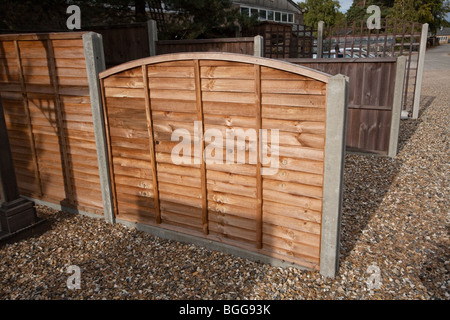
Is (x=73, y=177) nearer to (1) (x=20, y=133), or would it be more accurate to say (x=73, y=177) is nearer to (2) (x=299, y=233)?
(1) (x=20, y=133)

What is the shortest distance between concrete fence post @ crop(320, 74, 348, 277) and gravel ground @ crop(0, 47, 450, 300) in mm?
311

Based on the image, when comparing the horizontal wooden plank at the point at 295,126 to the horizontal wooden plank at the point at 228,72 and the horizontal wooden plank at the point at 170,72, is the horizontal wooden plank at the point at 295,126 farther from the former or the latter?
the horizontal wooden plank at the point at 170,72

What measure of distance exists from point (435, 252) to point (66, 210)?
17.9 ft

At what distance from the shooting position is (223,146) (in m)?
4.27

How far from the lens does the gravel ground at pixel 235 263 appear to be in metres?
3.88

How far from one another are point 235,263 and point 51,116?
3.61 metres

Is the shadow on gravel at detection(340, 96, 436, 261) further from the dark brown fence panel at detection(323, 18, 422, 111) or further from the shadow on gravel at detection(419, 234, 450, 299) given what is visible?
the dark brown fence panel at detection(323, 18, 422, 111)

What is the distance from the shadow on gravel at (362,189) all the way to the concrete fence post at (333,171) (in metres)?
0.59

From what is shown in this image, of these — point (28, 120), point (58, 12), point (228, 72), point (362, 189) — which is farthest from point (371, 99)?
point (58, 12)

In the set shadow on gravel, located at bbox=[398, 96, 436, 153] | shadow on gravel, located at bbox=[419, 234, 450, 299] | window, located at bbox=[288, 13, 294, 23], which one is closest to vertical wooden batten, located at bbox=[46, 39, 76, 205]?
shadow on gravel, located at bbox=[419, 234, 450, 299]

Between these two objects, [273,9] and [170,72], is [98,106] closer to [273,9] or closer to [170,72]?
[170,72]

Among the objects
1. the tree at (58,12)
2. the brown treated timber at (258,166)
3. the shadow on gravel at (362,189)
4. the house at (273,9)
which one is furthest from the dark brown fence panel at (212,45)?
the house at (273,9)

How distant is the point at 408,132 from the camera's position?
33.4 ft
